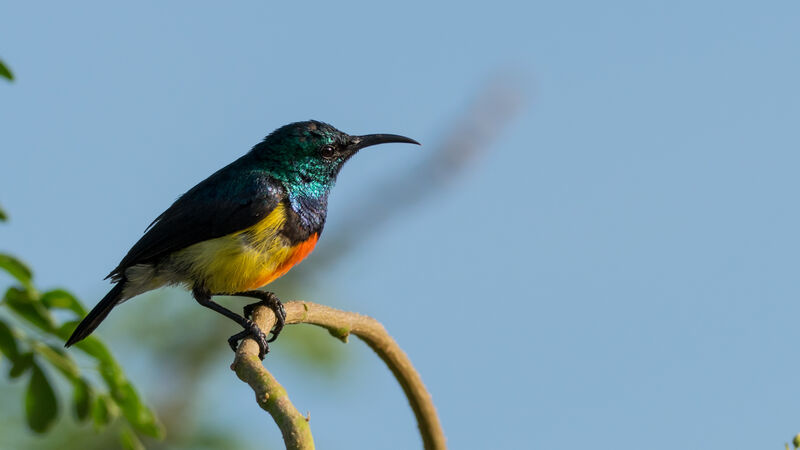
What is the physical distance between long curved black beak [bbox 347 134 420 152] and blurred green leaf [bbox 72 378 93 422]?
9.02ft

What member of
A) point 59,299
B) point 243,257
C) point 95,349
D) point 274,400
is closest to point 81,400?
point 95,349

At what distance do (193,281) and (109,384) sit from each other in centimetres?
186

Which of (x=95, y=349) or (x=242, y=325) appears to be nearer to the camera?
(x=95, y=349)

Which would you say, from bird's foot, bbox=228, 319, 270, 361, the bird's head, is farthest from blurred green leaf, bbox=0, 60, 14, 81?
the bird's head

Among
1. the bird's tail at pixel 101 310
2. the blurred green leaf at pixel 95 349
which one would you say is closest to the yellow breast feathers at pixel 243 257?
the bird's tail at pixel 101 310

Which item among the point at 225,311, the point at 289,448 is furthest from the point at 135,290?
the point at 289,448

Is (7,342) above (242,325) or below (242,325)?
above

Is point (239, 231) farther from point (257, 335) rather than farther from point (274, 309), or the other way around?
point (257, 335)

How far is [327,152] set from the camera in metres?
5.22

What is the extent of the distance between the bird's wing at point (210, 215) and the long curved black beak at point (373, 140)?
0.68m

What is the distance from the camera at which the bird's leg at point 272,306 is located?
3.91 metres

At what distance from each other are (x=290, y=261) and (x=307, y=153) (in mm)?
714

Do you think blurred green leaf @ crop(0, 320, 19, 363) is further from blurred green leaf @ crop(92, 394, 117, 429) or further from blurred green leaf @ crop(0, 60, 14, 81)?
blurred green leaf @ crop(0, 60, 14, 81)

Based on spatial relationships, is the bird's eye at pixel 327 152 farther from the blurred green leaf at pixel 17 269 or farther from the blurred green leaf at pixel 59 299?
the blurred green leaf at pixel 17 269
